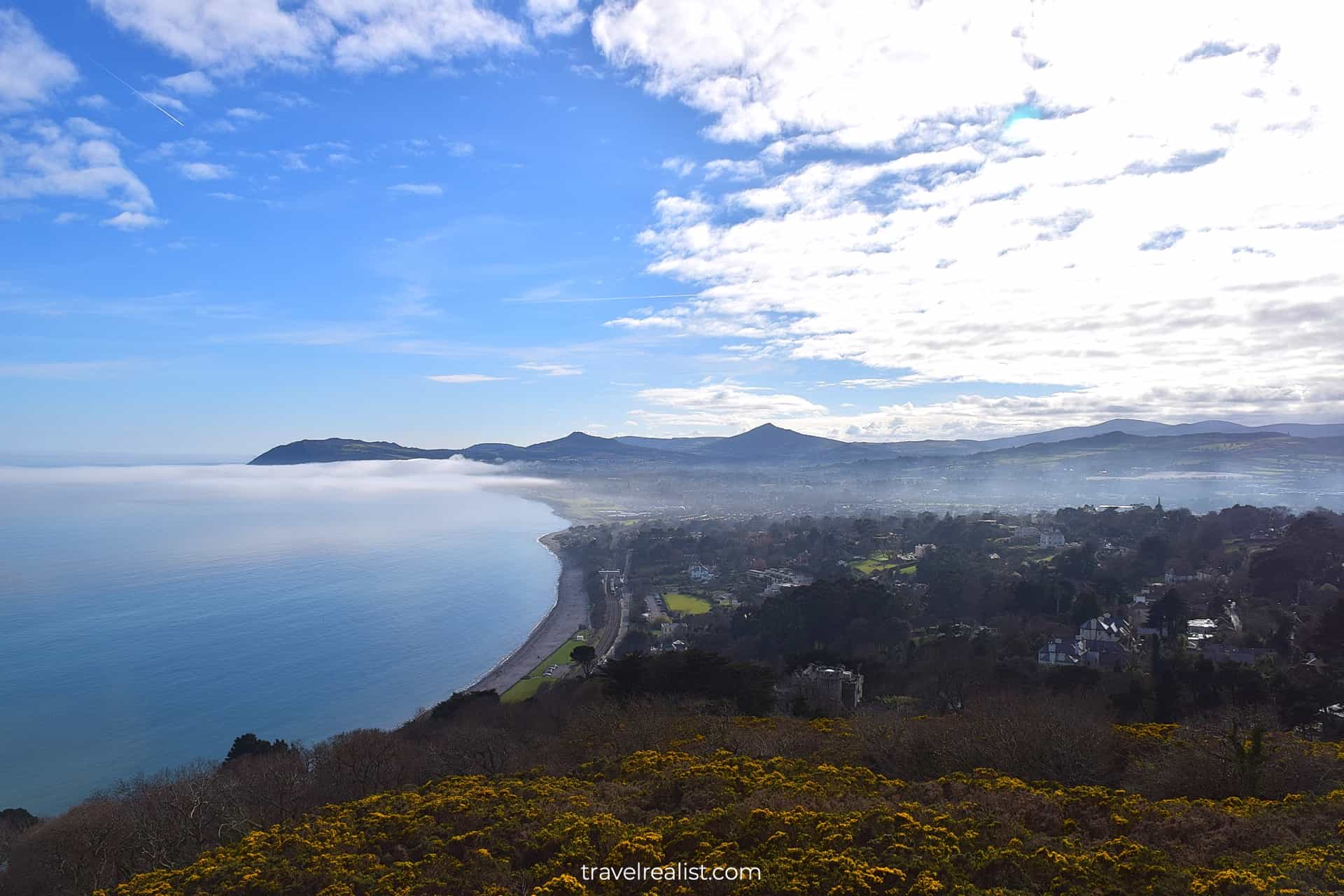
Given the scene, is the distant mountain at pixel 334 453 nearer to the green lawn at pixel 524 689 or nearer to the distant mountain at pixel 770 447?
the distant mountain at pixel 770 447

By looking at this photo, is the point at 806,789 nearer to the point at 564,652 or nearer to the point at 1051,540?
the point at 564,652

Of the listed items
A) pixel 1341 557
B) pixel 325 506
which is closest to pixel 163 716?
pixel 1341 557

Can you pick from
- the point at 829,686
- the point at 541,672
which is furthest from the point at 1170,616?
the point at 541,672

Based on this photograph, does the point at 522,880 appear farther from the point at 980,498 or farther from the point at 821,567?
the point at 980,498

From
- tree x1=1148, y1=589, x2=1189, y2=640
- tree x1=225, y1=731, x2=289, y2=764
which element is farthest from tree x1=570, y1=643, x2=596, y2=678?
tree x1=1148, y1=589, x2=1189, y2=640

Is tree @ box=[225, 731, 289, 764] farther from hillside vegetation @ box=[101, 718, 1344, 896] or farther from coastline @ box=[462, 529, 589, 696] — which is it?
hillside vegetation @ box=[101, 718, 1344, 896]
